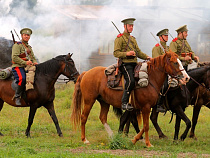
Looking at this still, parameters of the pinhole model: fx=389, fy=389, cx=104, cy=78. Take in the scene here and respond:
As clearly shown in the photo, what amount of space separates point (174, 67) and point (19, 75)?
12.9ft

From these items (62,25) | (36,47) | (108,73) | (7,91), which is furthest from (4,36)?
(108,73)

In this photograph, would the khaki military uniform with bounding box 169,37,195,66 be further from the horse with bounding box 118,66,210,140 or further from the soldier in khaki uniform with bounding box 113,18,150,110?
the soldier in khaki uniform with bounding box 113,18,150,110

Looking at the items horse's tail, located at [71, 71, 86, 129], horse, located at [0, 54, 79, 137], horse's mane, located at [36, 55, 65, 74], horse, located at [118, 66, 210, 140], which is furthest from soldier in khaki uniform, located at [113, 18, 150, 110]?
horse's mane, located at [36, 55, 65, 74]

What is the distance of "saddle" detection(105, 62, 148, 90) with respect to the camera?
8.34 m

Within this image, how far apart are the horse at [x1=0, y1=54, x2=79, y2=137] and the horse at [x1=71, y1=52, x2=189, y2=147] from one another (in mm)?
658

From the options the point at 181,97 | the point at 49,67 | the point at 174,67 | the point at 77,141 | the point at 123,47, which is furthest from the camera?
the point at 49,67

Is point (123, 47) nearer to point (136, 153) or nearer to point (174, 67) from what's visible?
point (174, 67)

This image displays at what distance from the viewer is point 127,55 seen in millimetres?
8383

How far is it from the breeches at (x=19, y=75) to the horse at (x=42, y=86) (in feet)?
0.99

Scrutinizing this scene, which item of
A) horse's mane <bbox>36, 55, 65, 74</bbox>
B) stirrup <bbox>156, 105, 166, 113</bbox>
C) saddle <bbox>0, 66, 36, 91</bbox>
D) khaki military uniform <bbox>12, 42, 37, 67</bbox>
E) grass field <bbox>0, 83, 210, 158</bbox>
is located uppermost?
khaki military uniform <bbox>12, 42, 37, 67</bbox>

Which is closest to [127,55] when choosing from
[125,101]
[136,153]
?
[125,101]

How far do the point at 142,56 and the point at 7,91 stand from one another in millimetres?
3677

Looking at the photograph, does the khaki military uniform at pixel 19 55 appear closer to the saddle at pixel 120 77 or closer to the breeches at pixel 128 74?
the saddle at pixel 120 77

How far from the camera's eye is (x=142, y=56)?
8859 millimetres
